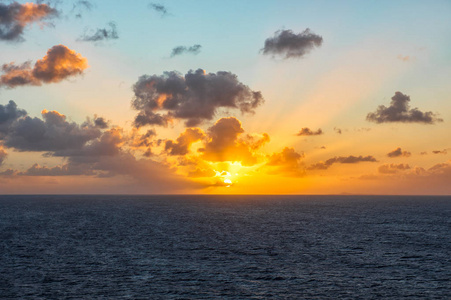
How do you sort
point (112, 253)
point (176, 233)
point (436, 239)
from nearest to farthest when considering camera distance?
point (112, 253)
point (436, 239)
point (176, 233)

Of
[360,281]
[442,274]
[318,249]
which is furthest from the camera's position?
[318,249]

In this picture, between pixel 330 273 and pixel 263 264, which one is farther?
pixel 263 264

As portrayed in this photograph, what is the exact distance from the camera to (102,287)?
59.2m

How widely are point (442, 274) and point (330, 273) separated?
17968 millimetres

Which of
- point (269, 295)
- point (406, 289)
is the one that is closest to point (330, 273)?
point (406, 289)

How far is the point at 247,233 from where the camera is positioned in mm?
122188

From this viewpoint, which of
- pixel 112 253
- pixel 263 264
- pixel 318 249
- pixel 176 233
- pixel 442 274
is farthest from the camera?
pixel 176 233

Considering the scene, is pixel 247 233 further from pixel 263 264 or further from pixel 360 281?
pixel 360 281

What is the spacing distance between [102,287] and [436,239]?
288ft

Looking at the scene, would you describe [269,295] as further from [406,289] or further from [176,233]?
[176,233]

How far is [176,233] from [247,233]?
67.2 feet

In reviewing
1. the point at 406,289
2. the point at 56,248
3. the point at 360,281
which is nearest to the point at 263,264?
the point at 360,281

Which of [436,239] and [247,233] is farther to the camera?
[247,233]

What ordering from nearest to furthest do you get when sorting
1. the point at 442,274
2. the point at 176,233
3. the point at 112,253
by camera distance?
the point at 442,274, the point at 112,253, the point at 176,233
